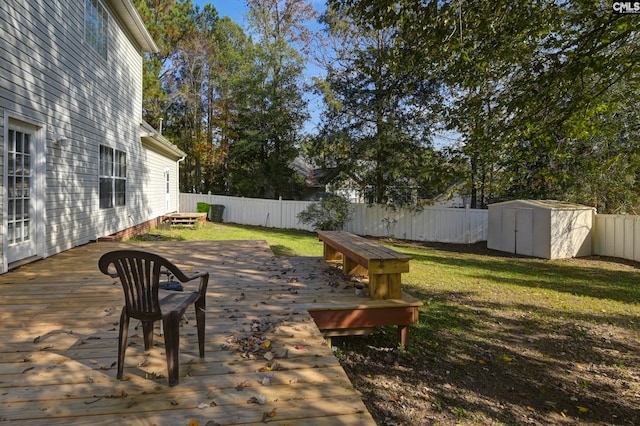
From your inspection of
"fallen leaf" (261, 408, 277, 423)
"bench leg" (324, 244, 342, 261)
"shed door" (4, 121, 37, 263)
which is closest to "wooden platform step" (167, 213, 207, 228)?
"shed door" (4, 121, 37, 263)

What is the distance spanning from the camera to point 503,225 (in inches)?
498

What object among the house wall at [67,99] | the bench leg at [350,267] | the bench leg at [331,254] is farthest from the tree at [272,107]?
the bench leg at [350,267]

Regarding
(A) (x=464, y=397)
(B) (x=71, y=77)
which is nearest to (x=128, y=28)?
(B) (x=71, y=77)

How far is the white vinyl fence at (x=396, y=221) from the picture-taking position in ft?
47.9

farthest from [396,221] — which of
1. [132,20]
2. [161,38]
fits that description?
[161,38]

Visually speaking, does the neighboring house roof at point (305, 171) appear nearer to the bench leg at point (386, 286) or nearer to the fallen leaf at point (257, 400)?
the bench leg at point (386, 286)

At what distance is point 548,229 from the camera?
36.8ft

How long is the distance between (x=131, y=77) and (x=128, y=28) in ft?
4.59

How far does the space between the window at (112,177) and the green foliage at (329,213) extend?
7.02 metres

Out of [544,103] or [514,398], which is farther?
[544,103]

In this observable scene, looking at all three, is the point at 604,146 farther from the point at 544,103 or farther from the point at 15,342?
the point at 15,342

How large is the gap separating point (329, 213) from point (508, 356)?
11.3m

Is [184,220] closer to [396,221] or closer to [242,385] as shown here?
[396,221]

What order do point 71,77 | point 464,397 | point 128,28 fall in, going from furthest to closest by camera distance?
point 128,28
point 71,77
point 464,397
